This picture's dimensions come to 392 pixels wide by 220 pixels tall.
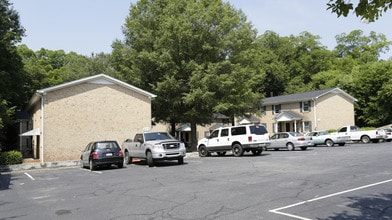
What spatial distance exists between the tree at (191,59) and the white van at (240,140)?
14.6 feet

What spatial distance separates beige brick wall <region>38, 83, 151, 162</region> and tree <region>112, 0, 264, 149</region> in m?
3.76

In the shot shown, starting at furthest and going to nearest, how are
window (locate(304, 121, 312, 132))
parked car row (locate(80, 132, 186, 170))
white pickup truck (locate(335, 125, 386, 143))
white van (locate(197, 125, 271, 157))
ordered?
1. window (locate(304, 121, 312, 132))
2. white pickup truck (locate(335, 125, 386, 143))
3. white van (locate(197, 125, 271, 157))
4. parked car row (locate(80, 132, 186, 170))

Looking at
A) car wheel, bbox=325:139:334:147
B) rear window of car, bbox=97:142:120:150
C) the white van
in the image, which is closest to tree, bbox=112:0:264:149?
the white van

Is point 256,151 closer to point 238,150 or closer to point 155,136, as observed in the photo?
point 238,150

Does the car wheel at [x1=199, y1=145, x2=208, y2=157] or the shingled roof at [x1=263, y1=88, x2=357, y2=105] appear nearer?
the car wheel at [x1=199, y1=145, x2=208, y2=157]

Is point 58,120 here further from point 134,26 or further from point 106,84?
point 134,26

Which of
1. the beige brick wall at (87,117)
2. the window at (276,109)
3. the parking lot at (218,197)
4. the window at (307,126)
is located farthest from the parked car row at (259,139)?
the window at (276,109)

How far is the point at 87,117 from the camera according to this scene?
25.4 meters

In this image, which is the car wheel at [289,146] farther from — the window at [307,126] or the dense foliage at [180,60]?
the window at [307,126]

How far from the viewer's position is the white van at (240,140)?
2300cm

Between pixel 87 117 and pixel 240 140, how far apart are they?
1093 centimetres

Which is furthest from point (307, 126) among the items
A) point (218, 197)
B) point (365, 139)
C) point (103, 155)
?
point (218, 197)

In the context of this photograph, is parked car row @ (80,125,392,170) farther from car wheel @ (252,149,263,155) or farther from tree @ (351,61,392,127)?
tree @ (351,61,392,127)

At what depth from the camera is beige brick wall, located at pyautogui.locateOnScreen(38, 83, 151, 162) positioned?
79.6ft
